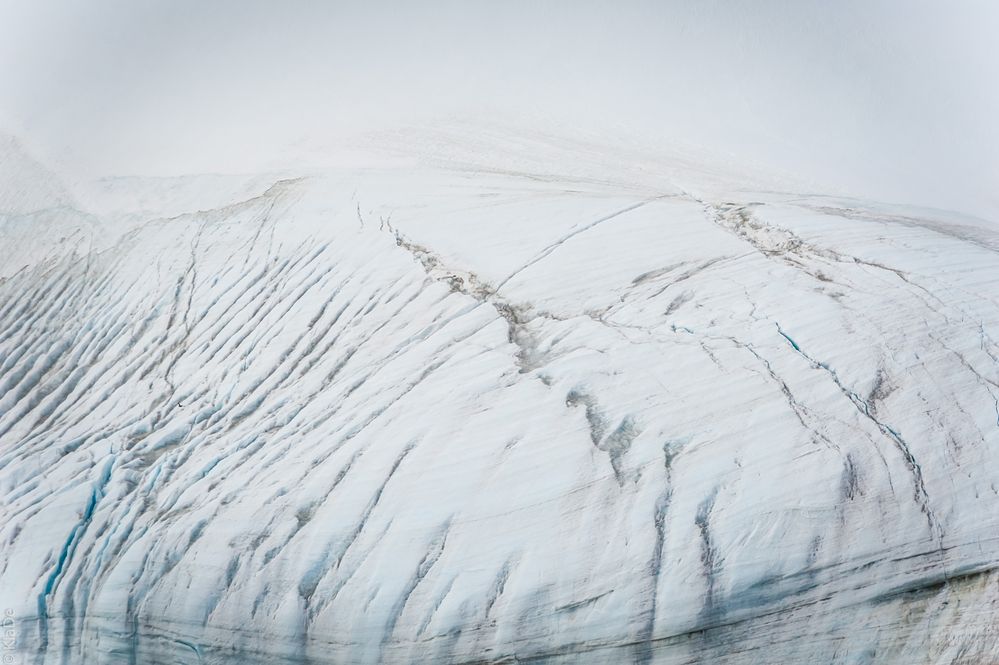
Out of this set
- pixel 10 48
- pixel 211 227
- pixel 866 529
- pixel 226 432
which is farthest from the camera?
pixel 10 48

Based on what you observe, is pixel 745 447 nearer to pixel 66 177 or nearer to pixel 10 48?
pixel 66 177

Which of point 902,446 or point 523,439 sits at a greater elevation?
point 902,446

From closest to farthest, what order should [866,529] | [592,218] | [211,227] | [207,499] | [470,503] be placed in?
[866,529] → [470,503] → [207,499] → [592,218] → [211,227]

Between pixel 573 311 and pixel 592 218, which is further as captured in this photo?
pixel 592 218

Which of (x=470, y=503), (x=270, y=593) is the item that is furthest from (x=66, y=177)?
(x=470, y=503)

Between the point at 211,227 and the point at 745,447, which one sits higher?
the point at 211,227

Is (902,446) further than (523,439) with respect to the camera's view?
No

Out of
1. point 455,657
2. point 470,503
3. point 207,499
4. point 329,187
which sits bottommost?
point 455,657
